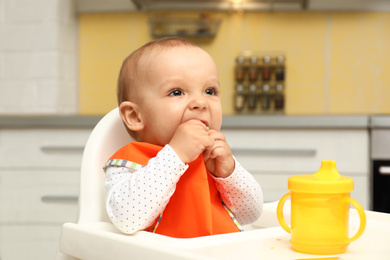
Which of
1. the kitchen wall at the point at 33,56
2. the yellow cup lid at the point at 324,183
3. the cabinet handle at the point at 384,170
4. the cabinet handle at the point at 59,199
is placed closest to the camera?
the yellow cup lid at the point at 324,183

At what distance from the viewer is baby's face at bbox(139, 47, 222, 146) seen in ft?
2.89

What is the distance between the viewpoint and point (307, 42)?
8.75 feet

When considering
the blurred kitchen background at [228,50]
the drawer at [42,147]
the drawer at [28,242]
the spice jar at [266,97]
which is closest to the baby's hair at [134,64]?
the drawer at [42,147]

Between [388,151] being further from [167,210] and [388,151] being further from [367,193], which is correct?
[167,210]

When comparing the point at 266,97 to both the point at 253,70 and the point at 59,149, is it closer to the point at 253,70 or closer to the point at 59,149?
the point at 253,70

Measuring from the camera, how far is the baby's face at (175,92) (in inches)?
34.7

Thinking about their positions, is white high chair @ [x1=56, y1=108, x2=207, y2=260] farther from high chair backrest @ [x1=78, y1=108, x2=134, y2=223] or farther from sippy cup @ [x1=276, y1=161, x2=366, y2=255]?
sippy cup @ [x1=276, y1=161, x2=366, y2=255]

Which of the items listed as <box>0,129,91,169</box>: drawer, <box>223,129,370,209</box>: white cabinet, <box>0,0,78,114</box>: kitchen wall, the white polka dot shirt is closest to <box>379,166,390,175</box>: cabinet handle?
<box>223,129,370,209</box>: white cabinet

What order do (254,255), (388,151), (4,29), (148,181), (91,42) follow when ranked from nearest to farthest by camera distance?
(254,255)
(148,181)
(388,151)
(4,29)
(91,42)

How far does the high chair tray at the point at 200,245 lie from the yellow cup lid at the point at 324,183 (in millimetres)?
84

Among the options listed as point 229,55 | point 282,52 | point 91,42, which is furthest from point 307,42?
point 91,42

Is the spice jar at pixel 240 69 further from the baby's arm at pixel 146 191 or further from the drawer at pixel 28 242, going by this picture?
the baby's arm at pixel 146 191

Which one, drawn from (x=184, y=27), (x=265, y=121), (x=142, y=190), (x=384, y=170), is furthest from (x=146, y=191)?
(x=184, y=27)

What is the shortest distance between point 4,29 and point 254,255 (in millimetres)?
2381
